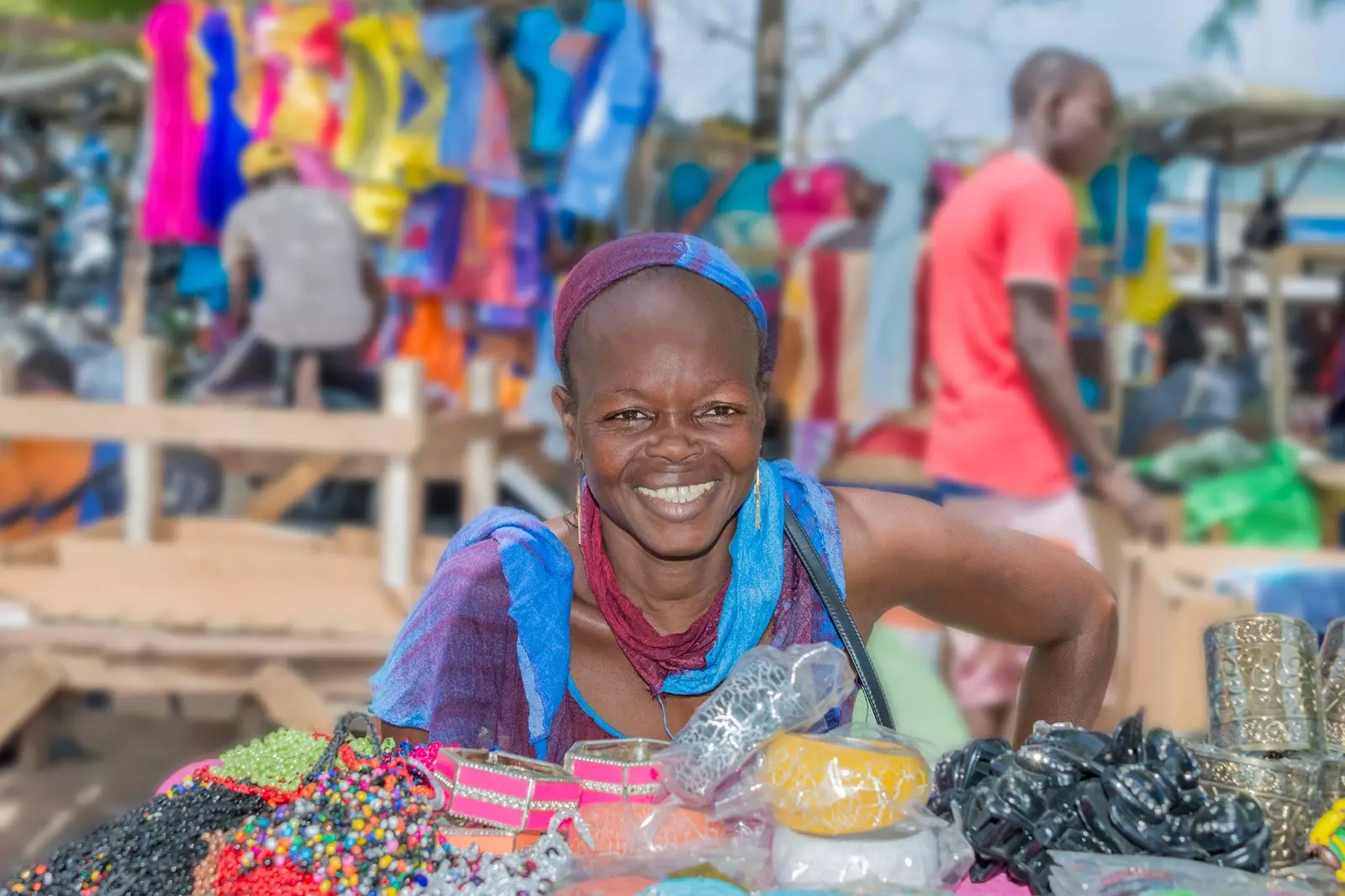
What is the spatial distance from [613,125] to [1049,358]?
2.33m

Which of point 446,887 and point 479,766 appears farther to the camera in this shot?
point 479,766

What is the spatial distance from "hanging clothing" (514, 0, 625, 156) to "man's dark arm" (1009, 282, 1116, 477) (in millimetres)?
2462

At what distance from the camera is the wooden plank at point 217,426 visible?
3.54 metres

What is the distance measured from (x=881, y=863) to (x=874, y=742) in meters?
0.15

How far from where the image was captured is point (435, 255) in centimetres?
567

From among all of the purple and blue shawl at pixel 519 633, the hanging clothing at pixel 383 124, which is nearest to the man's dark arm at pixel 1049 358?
the purple and blue shawl at pixel 519 633

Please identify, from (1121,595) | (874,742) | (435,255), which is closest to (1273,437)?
(1121,595)

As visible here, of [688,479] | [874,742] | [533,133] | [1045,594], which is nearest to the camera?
[874,742]

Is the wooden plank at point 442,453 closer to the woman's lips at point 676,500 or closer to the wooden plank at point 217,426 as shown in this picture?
the wooden plank at point 217,426

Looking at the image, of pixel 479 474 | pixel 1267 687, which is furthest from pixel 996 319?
pixel 1267 687

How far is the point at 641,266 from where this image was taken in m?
1.70

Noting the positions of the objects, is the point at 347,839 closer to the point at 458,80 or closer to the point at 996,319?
the point at 996,319

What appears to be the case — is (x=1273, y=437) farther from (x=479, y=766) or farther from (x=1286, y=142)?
(x=479, y=766)

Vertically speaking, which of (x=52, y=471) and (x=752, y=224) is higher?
(x=752, y=224)
